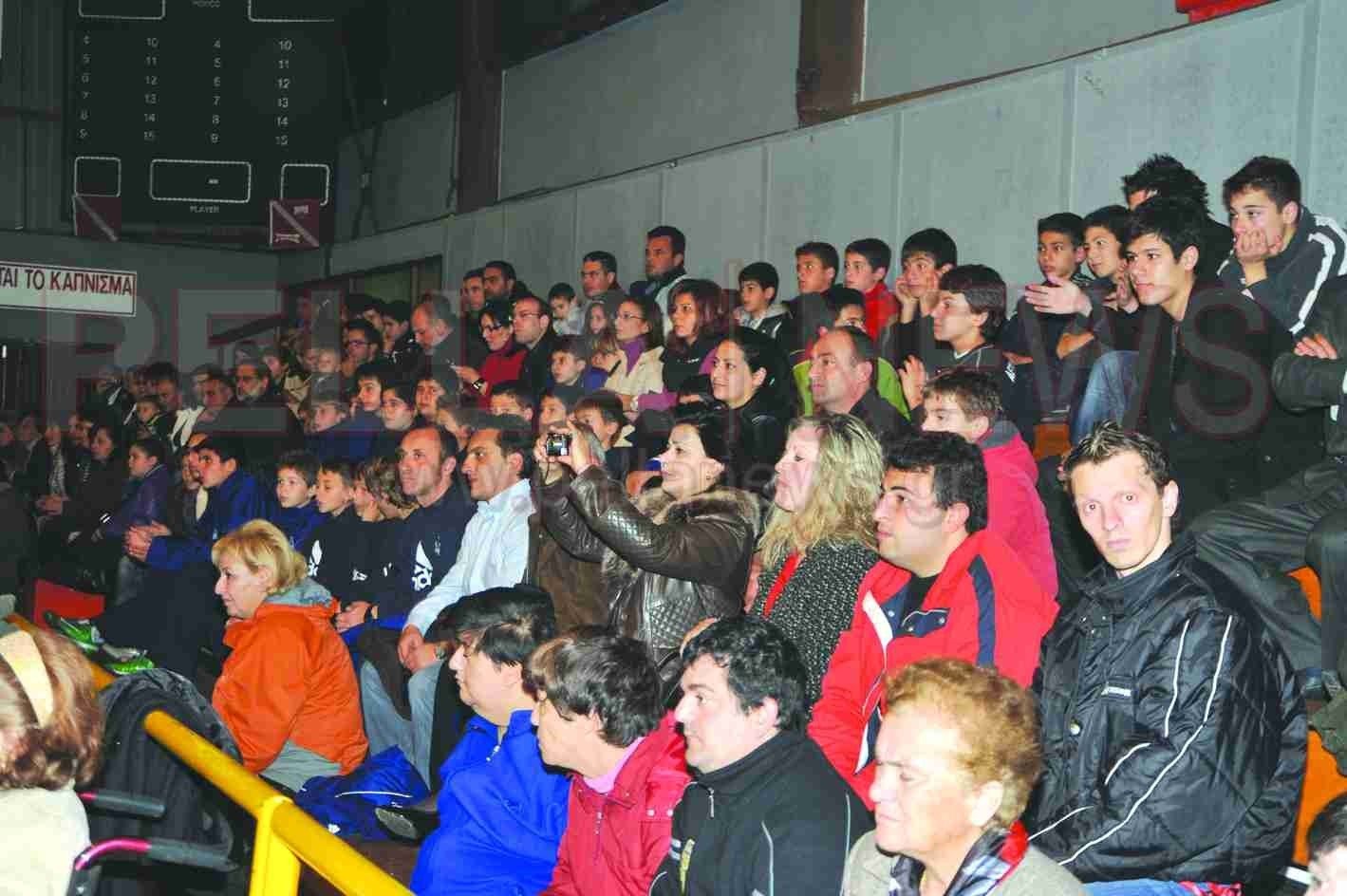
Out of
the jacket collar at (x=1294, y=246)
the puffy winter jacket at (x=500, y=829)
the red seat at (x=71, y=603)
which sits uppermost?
the jacket collar at (x=1294, y=246)

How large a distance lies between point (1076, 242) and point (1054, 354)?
31.1 inches

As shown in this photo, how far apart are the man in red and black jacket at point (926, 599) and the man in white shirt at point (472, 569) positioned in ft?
7.11

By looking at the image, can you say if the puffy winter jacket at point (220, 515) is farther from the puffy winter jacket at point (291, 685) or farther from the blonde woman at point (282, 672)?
Result: the puffy winter jacket at point (291, 685)

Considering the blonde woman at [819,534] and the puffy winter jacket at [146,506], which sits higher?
the blonde woman at [819,534]

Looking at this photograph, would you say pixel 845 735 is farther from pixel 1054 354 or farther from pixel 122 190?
pixel 122 190

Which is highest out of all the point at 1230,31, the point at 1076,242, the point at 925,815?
the point at 1230,31

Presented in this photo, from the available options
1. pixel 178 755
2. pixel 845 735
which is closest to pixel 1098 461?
pixel 845 735

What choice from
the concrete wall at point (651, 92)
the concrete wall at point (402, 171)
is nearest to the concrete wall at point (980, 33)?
the concrete wall at point (651, 92)

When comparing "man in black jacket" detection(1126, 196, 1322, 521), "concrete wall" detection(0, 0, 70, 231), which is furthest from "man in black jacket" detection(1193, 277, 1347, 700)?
"concrete wall" detection(0, 0, 70, 231)

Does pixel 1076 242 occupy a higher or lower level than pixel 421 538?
higher

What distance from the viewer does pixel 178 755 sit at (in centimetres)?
369

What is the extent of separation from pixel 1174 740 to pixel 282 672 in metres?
3.67

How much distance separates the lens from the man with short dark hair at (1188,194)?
517 centimetres

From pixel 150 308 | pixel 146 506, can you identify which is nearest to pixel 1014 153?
pixel 146 506
